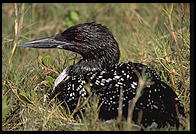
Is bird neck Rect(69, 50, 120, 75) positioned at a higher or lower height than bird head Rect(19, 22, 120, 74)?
lower

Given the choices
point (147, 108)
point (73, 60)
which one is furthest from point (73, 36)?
point (147, 108)

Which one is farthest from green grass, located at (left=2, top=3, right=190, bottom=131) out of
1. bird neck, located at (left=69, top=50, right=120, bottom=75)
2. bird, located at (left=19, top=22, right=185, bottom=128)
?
bird neck, located at (left=69, top=50, right=120, bottom=75)

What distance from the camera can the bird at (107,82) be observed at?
4.60 meters

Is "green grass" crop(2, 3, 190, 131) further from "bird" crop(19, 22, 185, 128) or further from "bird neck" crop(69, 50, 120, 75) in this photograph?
"bird neck" crop(69, 50, 120, 75)

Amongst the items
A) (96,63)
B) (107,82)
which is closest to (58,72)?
(96,63)

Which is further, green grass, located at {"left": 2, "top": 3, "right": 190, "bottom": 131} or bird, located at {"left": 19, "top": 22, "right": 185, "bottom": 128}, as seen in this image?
green grass, located at {"left": 2, "top": 3, "right": 190, "bottom": 131}

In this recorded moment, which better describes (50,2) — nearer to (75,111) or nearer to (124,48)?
(124,48)

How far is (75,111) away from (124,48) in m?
2.27

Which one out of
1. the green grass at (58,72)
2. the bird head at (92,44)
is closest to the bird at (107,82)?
the bird head at (92,44)

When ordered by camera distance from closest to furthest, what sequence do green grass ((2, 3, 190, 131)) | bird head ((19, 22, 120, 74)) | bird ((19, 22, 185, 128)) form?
bird ((19, 22, 185, 128)), green grass ((2, 3, 190, 131)), bird head ((19, 22, 120, 74))

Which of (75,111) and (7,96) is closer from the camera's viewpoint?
(75,111)

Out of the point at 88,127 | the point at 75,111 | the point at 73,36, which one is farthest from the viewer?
the point at 73,36

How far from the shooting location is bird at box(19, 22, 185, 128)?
4.60 meters

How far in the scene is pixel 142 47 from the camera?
6.38m
